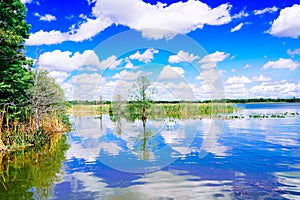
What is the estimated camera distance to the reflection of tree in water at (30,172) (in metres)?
8.15

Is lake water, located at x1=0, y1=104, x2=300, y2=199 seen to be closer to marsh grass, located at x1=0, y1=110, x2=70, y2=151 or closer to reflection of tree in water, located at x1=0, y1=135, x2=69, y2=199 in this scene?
reflection of tree in water, located at x1=0, y1=135, x2=69, y2=199

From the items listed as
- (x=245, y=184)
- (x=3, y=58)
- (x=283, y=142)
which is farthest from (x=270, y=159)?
(x=3, y=58)

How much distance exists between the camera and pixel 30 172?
10.5 metres

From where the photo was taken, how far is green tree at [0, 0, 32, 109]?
47.4 ft

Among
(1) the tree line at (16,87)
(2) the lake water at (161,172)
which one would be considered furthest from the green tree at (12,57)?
(2) the lake water at (161,172)

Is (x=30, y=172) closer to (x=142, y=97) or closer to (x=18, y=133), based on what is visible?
(x=18, y=133)

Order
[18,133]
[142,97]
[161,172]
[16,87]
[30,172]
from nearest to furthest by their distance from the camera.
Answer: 1. [161,172]
2. [30,172]
3. [16,87]
4. [18,133]
5. [142,97]

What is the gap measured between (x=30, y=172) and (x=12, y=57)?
22.2ft

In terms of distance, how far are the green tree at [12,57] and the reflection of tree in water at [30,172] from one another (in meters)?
2.76

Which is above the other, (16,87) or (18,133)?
(16,87)

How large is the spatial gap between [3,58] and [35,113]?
182 inches

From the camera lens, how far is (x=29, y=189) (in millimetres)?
8414

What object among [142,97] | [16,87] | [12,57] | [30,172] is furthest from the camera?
[142,97]

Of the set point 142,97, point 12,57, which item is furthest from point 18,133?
point 142,97
